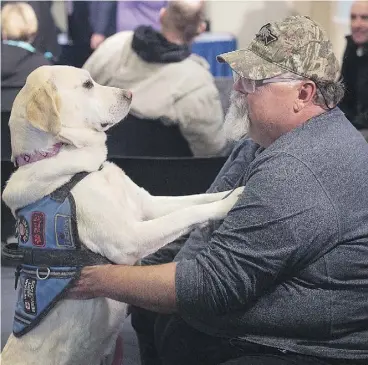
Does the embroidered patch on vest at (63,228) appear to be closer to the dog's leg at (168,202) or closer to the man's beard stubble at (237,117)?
the dog's leg at (168,202)

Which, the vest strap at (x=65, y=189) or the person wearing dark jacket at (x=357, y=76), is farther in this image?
the person wearing dark jacket at (x=357, y=76)

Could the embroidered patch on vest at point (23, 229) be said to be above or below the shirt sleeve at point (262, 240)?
below

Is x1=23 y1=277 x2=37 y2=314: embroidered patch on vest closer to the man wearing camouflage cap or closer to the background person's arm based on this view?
the man wearing camouflage cap

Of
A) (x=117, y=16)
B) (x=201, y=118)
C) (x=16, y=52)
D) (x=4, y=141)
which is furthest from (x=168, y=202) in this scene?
(x=117, y=16)

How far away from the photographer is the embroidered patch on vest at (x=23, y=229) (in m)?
1.32

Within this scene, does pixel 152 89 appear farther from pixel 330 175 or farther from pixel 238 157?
pixel 330 175

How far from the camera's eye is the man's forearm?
1.20m

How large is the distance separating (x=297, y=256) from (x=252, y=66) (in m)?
0.37

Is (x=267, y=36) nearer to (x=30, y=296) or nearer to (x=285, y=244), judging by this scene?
(x=285, y=244)

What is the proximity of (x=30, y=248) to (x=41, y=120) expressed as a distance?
0.26 meters

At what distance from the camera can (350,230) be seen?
1.15 m

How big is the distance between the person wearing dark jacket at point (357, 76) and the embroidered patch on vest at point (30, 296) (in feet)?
5.90

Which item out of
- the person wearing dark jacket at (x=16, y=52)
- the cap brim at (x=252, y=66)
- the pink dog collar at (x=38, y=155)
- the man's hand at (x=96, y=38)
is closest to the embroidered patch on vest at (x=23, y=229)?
the pink dog collar at (x=38, y=155)

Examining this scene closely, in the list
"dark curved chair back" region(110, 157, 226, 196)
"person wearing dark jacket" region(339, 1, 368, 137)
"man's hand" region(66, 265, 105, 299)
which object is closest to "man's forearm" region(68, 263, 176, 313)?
"man's hand" region(66, 265, 105, 299)
